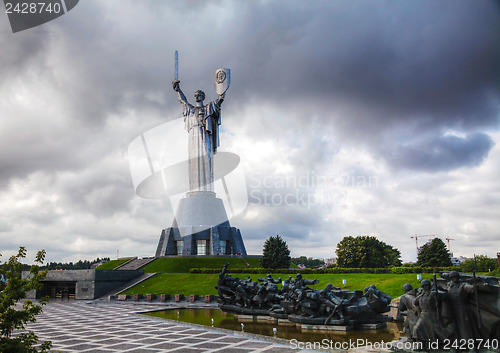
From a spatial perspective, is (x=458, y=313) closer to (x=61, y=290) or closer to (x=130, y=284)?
(x=130, y=284)

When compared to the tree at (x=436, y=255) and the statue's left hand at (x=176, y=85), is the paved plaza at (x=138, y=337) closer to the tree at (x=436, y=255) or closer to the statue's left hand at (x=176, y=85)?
the tree at (x=436, y=255)

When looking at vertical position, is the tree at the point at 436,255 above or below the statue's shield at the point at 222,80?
below

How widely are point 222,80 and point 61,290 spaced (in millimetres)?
28764

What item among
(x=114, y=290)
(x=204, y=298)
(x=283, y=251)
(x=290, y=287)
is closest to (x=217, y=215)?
(x=283, y=251)

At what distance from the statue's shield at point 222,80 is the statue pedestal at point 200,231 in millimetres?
12902

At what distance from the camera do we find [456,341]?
8.35 metres

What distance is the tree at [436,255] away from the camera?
32156 millimetres

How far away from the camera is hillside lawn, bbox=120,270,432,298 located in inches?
883

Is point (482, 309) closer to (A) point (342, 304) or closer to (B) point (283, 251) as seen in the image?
(A) point (342, 304)

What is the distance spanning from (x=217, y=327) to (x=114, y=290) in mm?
20782

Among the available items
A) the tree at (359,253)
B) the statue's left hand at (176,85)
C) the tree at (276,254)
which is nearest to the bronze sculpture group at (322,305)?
the tree at (276,254)

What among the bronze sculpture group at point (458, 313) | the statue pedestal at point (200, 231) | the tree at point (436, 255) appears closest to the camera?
the bronze sculpture group at point (458, 313)

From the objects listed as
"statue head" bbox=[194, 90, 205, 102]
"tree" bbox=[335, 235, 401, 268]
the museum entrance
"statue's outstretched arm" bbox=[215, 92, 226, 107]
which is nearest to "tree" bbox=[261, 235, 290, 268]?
"tree" bbox=[335, 235, 401, 268]

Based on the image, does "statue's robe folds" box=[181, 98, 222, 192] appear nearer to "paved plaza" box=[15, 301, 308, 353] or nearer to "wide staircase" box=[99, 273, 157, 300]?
"wide staircase" box=[99, 273, 157, 300]
